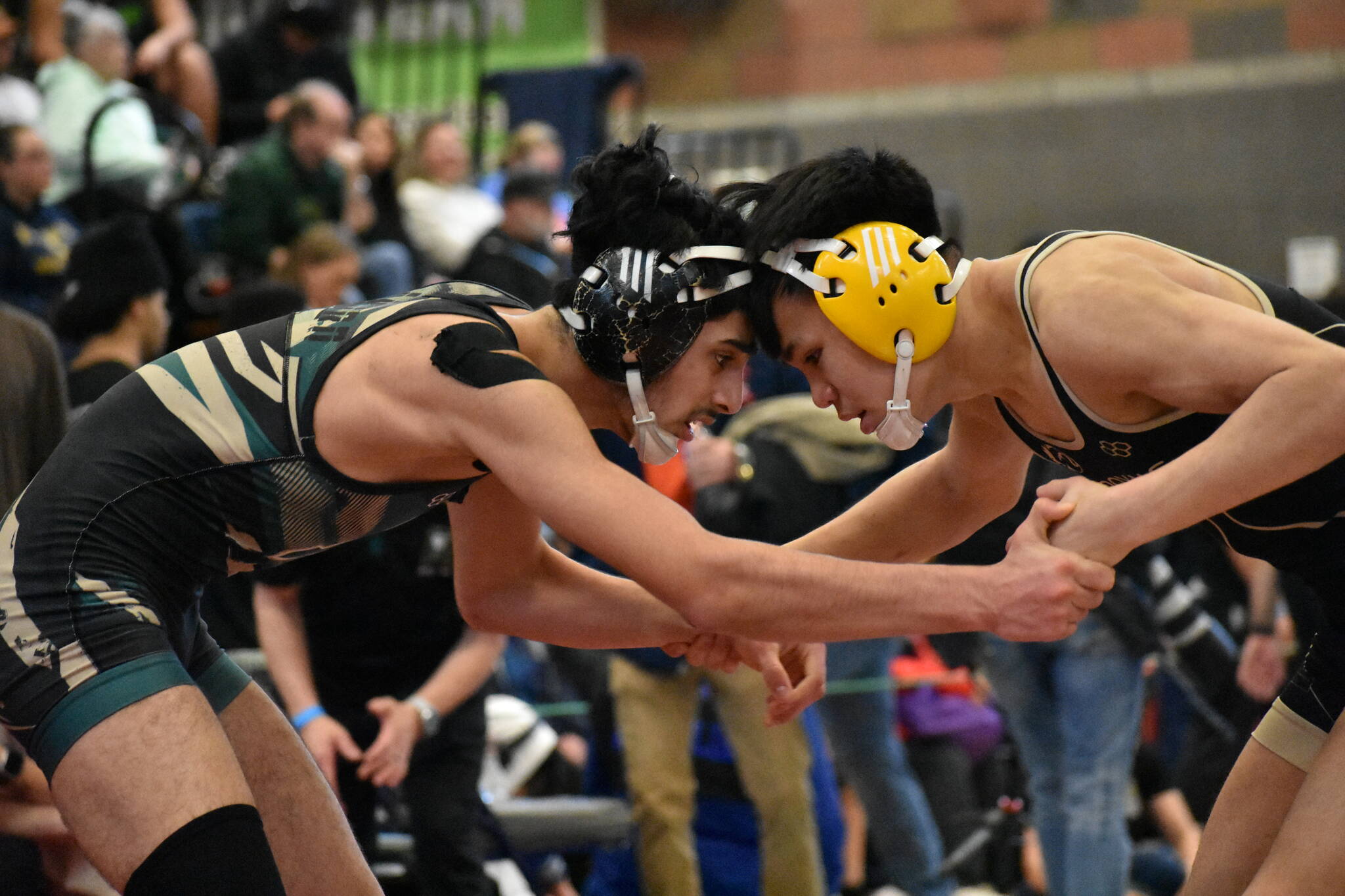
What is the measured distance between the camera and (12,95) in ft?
22.6

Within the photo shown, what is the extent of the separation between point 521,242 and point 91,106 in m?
2.37

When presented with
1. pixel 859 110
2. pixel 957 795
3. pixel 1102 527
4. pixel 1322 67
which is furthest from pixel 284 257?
pixel 1322 67

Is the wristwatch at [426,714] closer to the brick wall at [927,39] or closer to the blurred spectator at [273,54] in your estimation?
the blurred spectator at [273,54]

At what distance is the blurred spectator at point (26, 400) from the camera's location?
12.5 feet

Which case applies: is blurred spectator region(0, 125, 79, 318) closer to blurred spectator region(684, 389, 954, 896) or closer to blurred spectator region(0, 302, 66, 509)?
blurred spectator region(0, 302, 66, 509)

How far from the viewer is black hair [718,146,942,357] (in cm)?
282

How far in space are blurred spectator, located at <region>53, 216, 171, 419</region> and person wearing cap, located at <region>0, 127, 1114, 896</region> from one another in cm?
197

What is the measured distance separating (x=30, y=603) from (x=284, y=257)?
13.7ft

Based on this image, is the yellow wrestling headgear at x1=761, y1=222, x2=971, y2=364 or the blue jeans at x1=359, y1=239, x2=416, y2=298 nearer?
the yellow wrestling headgear at x1=761, y1=222, x2=971, y2=364

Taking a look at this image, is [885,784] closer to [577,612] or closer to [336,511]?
[577,612]

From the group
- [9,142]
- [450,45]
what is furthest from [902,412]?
[450,45]

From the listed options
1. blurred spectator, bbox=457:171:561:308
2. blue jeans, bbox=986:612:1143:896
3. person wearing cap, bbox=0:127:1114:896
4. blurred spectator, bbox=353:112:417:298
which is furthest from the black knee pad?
blurred spectator, bbox=353:112:417:298

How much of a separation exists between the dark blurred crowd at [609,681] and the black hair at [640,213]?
648mm

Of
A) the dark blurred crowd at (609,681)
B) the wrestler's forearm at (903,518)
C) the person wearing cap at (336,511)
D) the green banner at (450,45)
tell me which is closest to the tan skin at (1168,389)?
the person wearing cap at (336,511)
